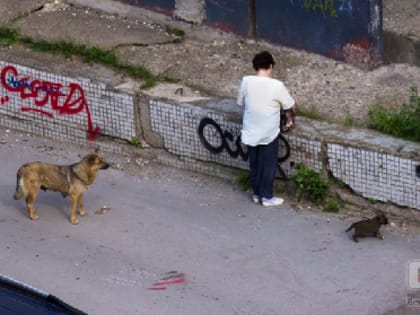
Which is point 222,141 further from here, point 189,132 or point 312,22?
point 312,22

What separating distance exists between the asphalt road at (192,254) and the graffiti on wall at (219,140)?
336 millimetres

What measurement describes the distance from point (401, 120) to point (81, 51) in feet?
12.0

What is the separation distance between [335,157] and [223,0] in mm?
2744

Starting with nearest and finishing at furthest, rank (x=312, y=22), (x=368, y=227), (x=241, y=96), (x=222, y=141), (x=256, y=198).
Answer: (x=368, y=227) < (x=241, y=96) < (x=256, y=198) < (x=222, y=141) < (x=312, y=22)

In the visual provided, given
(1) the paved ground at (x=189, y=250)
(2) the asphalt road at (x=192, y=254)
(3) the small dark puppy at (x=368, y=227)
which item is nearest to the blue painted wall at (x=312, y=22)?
(1) the paved ground at (x=189, y=250)

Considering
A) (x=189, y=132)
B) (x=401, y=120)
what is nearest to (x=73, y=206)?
(x=189, y=132)

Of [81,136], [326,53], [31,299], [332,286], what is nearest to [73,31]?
[81,136]

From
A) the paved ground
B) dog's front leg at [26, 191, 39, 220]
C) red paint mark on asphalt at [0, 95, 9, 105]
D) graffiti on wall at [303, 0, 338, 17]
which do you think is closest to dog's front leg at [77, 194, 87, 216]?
the paved ground

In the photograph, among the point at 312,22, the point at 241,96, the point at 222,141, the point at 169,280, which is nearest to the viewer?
the point at 169,280

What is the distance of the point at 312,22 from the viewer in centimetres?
1273

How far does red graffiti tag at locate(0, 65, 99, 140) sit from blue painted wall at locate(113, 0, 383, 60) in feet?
5.70

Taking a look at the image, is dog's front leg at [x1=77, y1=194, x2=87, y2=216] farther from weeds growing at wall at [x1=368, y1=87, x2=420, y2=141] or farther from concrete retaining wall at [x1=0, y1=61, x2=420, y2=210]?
weeds growing at wall at [x1=368, y1=87, x2=420, y2=141]

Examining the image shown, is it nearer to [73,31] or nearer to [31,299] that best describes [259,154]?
[73,31]

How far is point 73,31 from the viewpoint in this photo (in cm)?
1366
